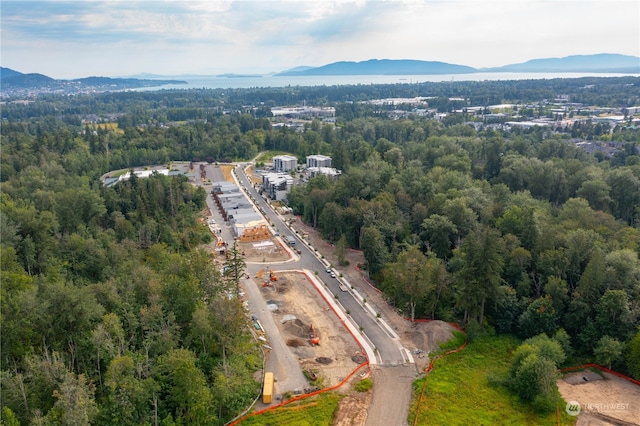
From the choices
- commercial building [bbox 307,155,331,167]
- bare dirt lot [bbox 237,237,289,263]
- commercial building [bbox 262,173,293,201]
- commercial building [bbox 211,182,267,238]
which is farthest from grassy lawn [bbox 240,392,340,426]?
commercial building [bbox 307,155,331,167]

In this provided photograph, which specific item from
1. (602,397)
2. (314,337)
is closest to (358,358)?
(314,337)

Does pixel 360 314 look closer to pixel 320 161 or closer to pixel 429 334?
pixel 429 334

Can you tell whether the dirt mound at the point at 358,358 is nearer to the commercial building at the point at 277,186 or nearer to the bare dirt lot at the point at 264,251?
the bare dirt lot at the point at 264,251

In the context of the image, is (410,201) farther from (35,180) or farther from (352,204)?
(35,180)

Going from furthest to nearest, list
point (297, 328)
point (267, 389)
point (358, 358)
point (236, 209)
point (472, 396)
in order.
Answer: point (236, 209), point (297, 328), point (358, 358), point (472, 396), point (267, 389)

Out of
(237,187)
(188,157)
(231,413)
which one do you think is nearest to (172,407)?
(231,413)
